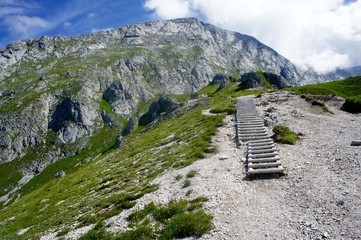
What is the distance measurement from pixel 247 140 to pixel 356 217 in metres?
17.2

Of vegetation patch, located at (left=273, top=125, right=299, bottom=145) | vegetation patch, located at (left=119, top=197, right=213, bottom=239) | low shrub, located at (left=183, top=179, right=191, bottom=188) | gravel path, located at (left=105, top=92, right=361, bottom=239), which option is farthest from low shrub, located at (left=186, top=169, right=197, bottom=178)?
vegetation patch, located at (left=273, top=125, right=299, bottom=145)

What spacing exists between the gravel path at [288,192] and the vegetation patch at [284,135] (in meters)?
0.91

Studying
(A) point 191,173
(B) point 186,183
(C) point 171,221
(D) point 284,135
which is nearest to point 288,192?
(B) point 186,183

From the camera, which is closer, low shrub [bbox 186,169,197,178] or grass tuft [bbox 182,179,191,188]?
grass tuft [bbox 182,179,191,188]

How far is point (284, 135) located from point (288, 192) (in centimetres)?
1307

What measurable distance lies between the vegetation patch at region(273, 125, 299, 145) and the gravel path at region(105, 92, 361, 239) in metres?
0.91

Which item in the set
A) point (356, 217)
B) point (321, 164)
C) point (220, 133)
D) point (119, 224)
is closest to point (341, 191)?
point (356, 217)

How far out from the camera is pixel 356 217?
13.5 m

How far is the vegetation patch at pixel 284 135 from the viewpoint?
2806 cm

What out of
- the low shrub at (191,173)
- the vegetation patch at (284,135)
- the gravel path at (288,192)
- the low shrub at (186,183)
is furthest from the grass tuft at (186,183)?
the vegetation patch at (284,135)

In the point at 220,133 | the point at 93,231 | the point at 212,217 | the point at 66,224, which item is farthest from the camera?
the point at 220,133

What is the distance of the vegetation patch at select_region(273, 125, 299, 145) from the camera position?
28.1m

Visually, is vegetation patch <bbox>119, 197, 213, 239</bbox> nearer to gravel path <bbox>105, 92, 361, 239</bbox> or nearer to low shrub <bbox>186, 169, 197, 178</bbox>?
gravel path <bbox>105, 92, 361, 239</bbox>

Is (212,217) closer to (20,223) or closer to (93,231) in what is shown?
(93,231)
